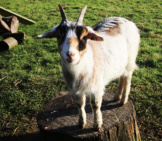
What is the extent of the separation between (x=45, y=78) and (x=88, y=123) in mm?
2428

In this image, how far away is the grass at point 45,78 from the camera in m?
3.71

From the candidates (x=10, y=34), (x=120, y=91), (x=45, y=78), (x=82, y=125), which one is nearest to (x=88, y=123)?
(x=82, y=125)

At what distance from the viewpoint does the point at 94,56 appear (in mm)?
2514

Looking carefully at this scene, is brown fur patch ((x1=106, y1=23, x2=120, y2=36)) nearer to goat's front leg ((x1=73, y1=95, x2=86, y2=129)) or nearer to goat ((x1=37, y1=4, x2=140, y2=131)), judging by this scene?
goat ((x1=37, y1=4, x2=140, y2=131))

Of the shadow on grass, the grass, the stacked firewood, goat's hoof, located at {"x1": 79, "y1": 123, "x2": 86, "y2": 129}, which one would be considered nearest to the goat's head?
goat's hoof, located at {"x1": 79, "y1": 123, "x2": 86, "y2": 129}

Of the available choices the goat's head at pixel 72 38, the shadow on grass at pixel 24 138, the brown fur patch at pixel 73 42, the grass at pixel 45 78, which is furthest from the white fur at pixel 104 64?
the shadow on grass at pixel 24 138

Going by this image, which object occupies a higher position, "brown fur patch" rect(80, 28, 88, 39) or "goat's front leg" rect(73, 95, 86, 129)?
"brown fur patch" rect(80, 28, 88, 39)

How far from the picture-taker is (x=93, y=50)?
2543mm

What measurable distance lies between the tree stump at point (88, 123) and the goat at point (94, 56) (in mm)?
125

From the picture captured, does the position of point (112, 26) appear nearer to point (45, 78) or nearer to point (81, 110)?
point (81, 110)

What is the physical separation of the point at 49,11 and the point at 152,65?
692 centimetres

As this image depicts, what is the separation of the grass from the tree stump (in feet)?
2.51

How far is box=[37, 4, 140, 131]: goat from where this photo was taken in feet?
6.89

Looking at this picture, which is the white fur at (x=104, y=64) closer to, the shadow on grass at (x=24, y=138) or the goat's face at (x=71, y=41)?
the goat's face at (x=71, y=41)
